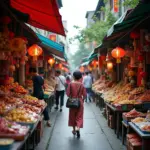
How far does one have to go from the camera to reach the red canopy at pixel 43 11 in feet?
21.4

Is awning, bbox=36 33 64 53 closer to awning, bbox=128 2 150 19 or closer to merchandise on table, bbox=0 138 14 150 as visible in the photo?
awning, bbox=128 2 150 19

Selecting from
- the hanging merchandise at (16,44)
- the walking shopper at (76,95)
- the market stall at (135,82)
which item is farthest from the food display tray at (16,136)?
the walking shopper at (76,95)

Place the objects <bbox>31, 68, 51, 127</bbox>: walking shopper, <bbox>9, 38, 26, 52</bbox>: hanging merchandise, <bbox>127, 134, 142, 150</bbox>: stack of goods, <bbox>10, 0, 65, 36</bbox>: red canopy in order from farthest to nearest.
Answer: <bbox>31, 68, 51, 127</bbox>: walking shopper → <bbox>9, 38, 26, 52</bbox>: hanging merchandise → <bbox>10, 0, 65, 36</bbox>: red canopy → <bbox>127, 134, 142, 150</bbox>: stack of goods

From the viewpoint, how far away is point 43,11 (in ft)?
23.6

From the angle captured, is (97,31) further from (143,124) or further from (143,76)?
(143,124)

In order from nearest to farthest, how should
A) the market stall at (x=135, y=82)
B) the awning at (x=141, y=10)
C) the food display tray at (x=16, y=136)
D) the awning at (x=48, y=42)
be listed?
the food display tray at (x=16, y=136) < the awning at (x=141, y=10) < the market stall at (x=135, y=82) < the awning at (x=48, y=42)

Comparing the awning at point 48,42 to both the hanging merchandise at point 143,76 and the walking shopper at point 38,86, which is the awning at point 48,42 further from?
the hanging merchandise at point 143,76

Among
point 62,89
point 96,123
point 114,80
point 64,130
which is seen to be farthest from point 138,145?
point 114,80

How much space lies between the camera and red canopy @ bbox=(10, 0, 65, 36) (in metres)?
6.51

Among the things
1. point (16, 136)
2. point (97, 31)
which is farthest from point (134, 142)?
point (97, 31)

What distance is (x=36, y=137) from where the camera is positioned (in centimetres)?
806

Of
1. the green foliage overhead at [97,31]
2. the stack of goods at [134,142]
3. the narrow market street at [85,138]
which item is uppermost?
the green foliage overhead at [97,31]

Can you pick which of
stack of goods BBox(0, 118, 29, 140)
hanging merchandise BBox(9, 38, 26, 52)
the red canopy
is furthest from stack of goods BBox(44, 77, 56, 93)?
stack of goods BBox(0, 118, 29, 140)

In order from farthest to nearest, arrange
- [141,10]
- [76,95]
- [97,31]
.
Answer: [97,31] < [76,95] < [141,10]
